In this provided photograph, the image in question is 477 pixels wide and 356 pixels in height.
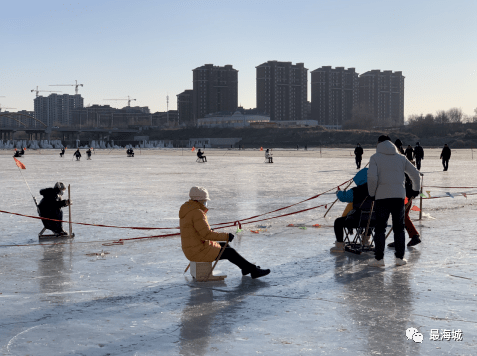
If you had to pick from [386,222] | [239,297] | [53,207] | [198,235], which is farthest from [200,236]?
[53,207]

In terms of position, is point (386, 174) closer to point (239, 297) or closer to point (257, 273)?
point (257, 273)

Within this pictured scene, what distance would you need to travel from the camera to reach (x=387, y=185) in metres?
7.20

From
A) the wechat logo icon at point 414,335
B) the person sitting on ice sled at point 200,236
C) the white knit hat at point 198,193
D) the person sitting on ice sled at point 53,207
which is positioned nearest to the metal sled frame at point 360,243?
the person sitting on ice sled at point 200,236

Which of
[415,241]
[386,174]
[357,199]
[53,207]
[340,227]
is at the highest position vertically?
[386,174]

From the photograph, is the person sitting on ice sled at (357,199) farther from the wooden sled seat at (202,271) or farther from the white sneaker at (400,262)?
the wooden sled seat at (202,271)

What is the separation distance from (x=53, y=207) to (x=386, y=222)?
591cm

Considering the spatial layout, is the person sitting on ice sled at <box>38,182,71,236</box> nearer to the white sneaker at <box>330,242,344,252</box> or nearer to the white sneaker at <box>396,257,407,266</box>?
the white sneaker at <box>330,242,344,252</box>

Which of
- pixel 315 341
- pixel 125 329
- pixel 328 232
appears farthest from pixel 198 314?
pixel 328 232

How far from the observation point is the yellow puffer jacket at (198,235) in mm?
6324

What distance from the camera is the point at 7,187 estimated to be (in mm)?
19484

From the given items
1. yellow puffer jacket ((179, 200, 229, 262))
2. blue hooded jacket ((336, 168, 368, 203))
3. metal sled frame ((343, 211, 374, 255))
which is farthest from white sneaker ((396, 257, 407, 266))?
yellow puffer jacket ((179, 200, 229, 262))

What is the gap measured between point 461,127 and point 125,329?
16664 cm

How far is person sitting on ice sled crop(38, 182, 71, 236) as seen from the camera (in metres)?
9.58

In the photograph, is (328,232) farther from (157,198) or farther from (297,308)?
(157,198)
